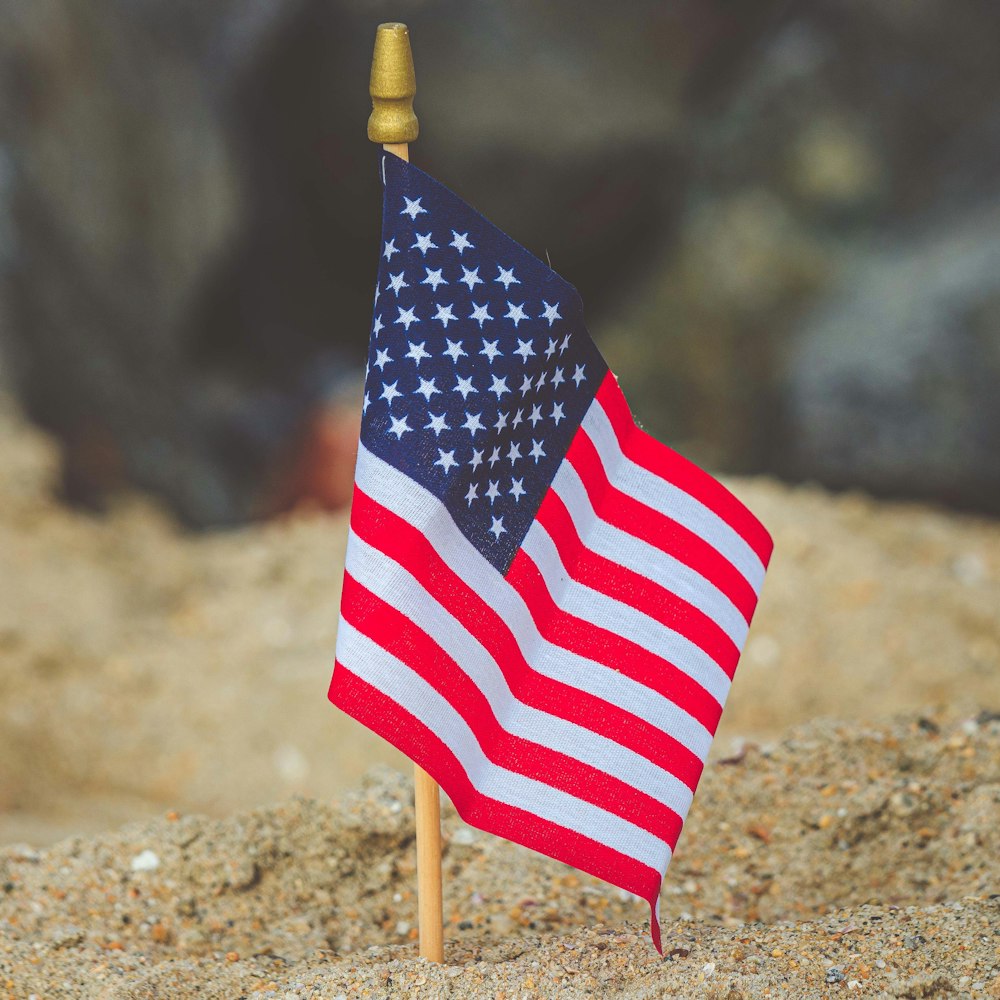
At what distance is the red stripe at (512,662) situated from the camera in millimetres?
2256

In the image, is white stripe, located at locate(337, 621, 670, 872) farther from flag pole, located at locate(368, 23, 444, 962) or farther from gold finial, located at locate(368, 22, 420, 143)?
gold finial, located at locate(368, 22, 420, 143)

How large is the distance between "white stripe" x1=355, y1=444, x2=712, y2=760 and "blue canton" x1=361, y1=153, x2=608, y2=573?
0.02 meters

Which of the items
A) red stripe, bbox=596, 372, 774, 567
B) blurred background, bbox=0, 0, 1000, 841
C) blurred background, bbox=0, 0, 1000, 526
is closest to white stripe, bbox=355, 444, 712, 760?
red stripe, bbox=596, 372, 774, 567

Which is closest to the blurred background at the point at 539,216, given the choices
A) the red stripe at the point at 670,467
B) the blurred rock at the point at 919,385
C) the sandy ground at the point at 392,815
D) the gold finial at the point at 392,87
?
the blurred rock at the point at 919,385

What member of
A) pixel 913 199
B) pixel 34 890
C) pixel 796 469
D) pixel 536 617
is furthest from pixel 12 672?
pixel 913 199

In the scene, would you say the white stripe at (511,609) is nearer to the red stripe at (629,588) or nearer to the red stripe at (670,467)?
the red stripe at (629,588)

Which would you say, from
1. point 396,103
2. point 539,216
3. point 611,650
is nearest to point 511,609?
point 611,650

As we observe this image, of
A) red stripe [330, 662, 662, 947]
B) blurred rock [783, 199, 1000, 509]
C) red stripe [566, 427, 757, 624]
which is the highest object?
blurred rock [783, 199, 1000, 509]

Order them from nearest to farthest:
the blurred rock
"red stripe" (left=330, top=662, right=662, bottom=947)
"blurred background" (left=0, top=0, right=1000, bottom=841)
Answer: "red stripe" (left=330, top=662, right=662, bottom=947)
"blurred background" (left=0, top=0, right=1000, bottom=841)
the blurred rock

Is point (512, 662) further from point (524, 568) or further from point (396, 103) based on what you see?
point (396, 103)

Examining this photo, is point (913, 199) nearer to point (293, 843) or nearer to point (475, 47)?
point (475, 47)

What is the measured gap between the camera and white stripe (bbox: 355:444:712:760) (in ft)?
7.40

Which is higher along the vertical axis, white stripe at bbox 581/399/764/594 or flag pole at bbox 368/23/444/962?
flag pole at bbox 368/23/444/962

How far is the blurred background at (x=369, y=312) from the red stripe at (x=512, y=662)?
247cm
